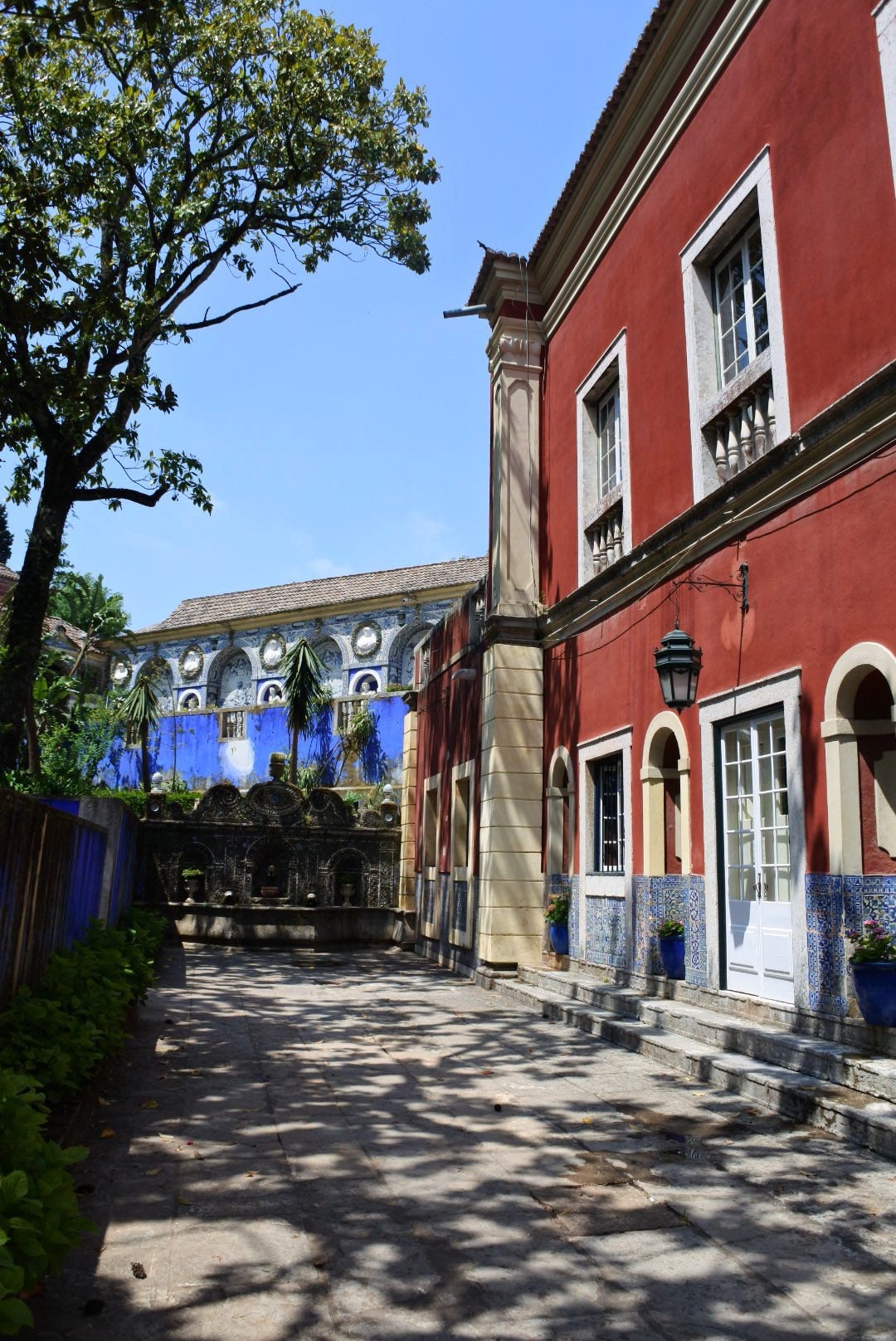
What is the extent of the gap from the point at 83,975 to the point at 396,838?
12105mm

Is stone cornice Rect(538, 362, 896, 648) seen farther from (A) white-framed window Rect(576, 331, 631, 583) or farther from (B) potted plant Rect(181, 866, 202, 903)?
(B) potted plant Rect(181, 866, 202, 903)

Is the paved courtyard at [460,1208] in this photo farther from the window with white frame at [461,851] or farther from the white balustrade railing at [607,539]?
the window with white frame at [461,851]

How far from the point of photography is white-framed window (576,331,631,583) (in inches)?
396

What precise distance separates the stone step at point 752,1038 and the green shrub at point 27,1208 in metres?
4.00

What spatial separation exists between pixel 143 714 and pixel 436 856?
19.7 m

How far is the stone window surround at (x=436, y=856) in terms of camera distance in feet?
49.3

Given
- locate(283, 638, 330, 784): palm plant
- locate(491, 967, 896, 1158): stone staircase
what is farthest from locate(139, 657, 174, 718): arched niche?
locate(491, 967, 896, 1158): stone staircase

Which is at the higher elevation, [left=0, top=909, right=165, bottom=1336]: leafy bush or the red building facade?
the red building facade

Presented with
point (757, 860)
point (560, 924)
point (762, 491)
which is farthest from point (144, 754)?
point (762, 491)

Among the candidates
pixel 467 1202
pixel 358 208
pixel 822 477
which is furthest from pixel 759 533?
pixel 358 208

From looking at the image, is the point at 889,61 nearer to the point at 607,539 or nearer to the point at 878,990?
the point at 607,539

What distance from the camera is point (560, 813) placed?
37.2 ft

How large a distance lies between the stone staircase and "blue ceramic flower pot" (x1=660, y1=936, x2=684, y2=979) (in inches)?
5.7

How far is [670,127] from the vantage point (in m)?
9.09
